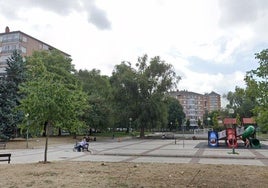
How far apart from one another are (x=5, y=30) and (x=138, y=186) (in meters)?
77.8

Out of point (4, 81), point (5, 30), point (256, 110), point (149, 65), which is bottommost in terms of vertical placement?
point (256, 110)

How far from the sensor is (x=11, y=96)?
3803cm

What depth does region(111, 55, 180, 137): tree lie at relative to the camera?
53.2 metres

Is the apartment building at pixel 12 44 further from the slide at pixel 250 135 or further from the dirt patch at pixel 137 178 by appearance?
the dirt patch at pixel 137 178

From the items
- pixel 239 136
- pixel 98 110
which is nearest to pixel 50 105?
pixel 239 136

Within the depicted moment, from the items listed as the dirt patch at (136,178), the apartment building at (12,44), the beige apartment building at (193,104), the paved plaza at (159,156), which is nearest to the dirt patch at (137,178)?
the dirt patch at (136,178)

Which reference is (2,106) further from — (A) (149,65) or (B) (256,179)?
(B) (256,179)

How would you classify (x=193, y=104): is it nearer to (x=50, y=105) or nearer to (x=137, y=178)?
(x=50, y=105)

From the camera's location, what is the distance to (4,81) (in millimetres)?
38375

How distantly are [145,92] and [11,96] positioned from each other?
23466 millimetres

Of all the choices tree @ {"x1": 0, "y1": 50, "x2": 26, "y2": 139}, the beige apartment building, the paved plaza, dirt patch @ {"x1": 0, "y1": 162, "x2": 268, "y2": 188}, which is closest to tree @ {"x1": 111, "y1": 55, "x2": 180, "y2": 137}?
tree @ {"x1": 0, "y1": 50, "x2": 26, "y2": 139}

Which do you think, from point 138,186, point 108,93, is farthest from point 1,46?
point 138,186

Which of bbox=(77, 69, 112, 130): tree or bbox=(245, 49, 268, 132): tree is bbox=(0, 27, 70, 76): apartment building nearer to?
bbox=(77, 69, 112, 130): tree

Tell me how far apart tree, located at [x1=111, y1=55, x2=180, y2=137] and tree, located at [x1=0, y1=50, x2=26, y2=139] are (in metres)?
18.7
